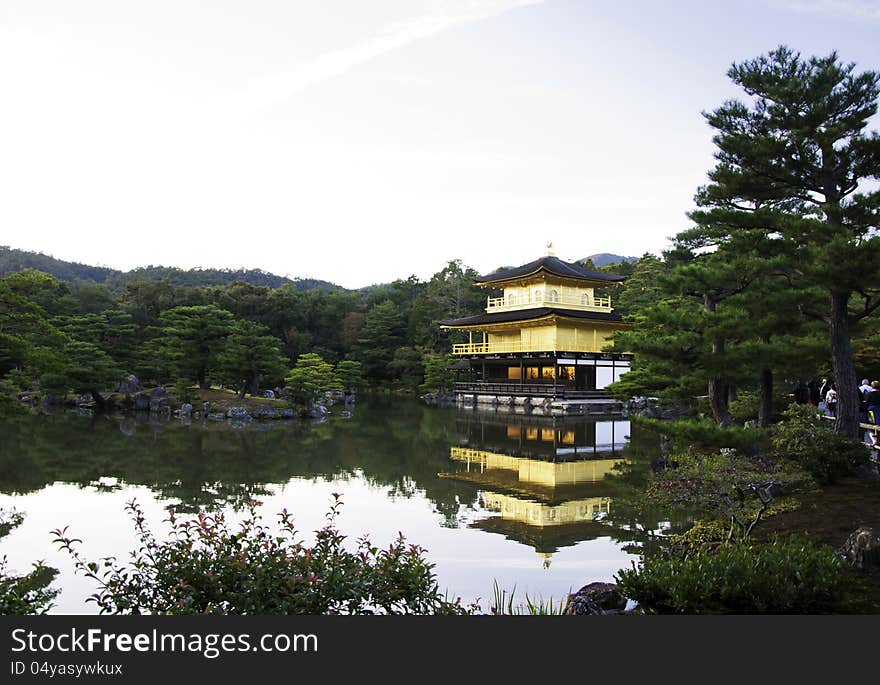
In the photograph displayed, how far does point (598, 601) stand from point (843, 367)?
6.21m

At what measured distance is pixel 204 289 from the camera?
39.4m

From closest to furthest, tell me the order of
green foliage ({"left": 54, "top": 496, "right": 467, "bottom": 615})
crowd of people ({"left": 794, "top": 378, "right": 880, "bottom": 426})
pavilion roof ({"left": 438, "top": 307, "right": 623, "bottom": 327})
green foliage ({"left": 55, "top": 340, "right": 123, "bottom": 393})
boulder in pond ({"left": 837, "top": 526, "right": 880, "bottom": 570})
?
green foliage ({"left": 54, "top": 496, "right": 467, "bottom": 615})
boulder in pond ({"left": 837, "top": 526, "right": 880, "bottom": 570})
crowd of people ({"left": 794, "top": 378, "right": 880, "bottom": 426})
green foliage ({"left": 55, "top": 340, "right": 123, "bottom": 393})
pavilion roof ({"left": 438, "top": 307, "right": 623, "bottom": 327})

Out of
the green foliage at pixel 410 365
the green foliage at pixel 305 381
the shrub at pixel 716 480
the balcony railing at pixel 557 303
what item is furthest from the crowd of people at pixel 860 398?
the green foliage at pixel 410 365

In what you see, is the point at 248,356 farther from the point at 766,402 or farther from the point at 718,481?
the point at 718,481

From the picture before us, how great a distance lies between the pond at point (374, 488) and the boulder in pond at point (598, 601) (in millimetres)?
616

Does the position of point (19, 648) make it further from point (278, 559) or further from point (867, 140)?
point (867, 140)

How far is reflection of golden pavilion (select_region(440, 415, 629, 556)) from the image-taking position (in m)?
8.09

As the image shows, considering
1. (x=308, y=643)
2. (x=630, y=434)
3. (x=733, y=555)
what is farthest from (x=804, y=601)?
(x=630, y=434)

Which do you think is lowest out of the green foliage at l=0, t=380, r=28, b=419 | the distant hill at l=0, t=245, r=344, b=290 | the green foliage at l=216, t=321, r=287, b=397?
the green foliage at l=0, t=380, r=28, b=419

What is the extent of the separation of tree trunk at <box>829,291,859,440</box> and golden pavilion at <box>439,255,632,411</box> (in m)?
16.9

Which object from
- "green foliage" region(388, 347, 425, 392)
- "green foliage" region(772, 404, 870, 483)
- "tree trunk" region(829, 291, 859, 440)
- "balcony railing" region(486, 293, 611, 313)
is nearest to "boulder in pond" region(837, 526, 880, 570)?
"green foliage" region(772, 404, 870, 483)

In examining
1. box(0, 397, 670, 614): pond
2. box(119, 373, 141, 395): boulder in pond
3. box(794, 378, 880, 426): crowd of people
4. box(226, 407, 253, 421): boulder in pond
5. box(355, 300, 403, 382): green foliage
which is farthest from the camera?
box(355, 300, 403, 382): green foliage

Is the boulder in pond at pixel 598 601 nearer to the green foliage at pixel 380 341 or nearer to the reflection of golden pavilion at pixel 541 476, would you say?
the reflection of golden pavilion at pixel 541 476

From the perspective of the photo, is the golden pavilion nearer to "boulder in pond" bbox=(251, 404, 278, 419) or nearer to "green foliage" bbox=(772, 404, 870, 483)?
"boulder in pond" bbox=(251, 404, 278, 419)
